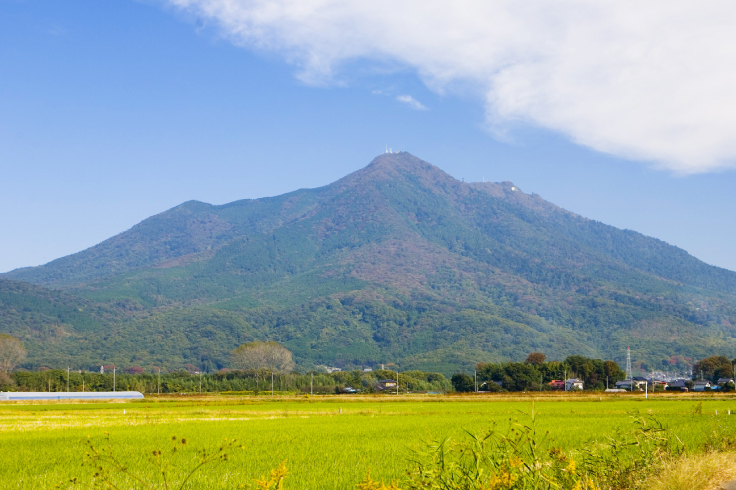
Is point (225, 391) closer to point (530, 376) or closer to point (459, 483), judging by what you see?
point (530, 376)

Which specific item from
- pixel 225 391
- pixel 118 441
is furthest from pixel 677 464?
pixel 225 391

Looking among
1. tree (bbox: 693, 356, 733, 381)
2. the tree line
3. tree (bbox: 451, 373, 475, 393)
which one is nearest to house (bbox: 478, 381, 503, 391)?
the tree line

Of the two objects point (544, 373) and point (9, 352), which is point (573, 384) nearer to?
point (544, 373)

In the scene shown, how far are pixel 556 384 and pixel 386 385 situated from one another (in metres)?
29.3

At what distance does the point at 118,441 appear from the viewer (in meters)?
22.0

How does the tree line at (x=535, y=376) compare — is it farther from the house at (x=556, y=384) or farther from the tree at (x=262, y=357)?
the tree at (x=262, y=357)

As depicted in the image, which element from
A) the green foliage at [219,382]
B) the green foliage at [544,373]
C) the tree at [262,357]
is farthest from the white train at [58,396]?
the green foliage at [544,373]

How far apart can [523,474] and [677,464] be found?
5381 mm

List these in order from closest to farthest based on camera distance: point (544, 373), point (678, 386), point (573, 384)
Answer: point (573, 384) < point (544, 373) < point (678, 386)

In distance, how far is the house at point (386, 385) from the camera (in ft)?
403

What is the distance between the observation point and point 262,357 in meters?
133

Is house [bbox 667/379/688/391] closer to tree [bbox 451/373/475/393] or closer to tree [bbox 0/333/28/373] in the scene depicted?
tree [bbox 451/373/475/393]

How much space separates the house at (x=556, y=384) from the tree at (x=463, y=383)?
43.5ft

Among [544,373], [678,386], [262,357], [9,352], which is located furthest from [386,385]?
[9,352]
